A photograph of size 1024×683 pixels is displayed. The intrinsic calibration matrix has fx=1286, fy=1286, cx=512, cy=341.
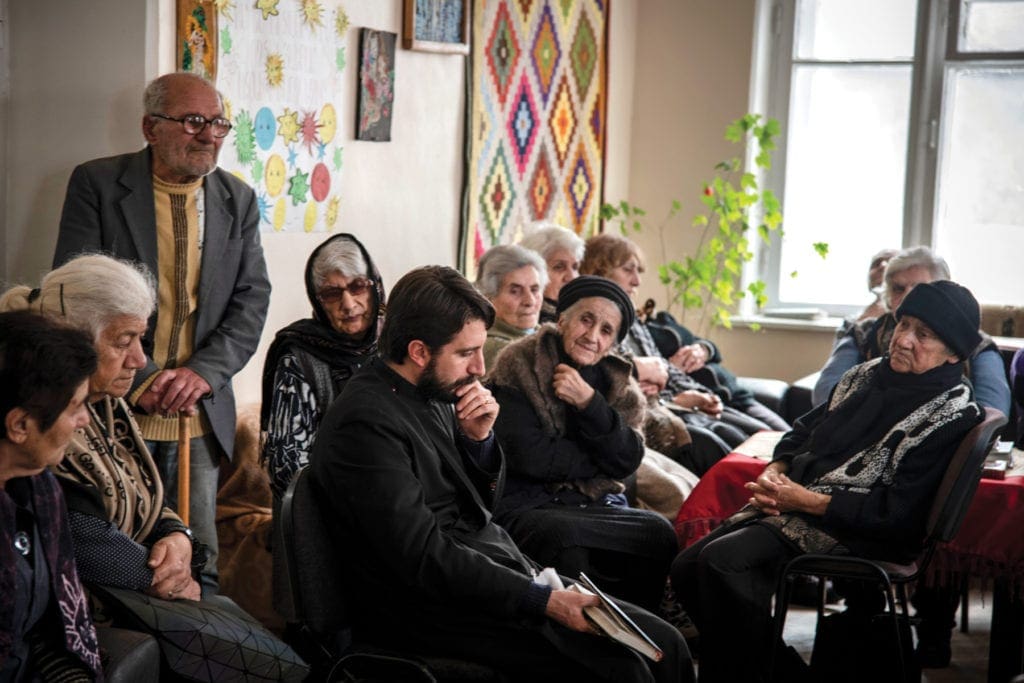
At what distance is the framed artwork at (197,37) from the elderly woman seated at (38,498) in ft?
5.48

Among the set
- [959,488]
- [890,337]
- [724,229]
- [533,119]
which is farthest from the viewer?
[724,229]

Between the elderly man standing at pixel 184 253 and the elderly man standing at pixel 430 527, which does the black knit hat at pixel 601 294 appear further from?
the elderly man standing at pixel 430 527

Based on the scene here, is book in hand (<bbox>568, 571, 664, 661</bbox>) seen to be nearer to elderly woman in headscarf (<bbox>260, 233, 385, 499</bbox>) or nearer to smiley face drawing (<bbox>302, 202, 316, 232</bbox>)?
elderly woman in headscarf (<bbox>260, 233, 385, 499</bbox>)

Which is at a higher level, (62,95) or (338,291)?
(62,95)

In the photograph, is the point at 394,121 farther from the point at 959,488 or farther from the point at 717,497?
the point at 959,488

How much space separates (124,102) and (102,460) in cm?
134

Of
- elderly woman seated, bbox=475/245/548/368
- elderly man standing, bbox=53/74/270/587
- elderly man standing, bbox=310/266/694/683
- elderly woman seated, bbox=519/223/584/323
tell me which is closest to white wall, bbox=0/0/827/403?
elderly man standing, bbox=53/74/270/587

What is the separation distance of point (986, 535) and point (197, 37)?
256 cm

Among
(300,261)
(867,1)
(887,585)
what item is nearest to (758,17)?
(867,1)

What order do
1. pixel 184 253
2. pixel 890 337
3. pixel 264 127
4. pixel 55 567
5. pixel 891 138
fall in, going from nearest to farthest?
pixel 55 567, pixel 184 253, pixel 264 127, pixel 890 337, pixel 891 138

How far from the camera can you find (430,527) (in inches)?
96.1

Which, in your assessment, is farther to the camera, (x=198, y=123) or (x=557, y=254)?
(x=557, y=254)

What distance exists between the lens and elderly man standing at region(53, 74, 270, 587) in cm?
328

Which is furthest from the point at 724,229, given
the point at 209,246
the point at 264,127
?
the point at 209,246
